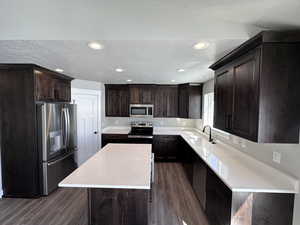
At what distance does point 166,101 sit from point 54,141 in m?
3.13

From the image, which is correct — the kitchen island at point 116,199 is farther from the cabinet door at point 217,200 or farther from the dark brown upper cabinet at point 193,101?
the dark brown upper cabinet at point 193,101

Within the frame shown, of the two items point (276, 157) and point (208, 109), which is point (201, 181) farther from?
point (208, 109)

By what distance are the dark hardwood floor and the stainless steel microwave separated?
215 centimetres

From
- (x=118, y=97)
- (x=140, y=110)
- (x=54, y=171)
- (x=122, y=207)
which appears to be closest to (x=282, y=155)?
(x=122, y=207)

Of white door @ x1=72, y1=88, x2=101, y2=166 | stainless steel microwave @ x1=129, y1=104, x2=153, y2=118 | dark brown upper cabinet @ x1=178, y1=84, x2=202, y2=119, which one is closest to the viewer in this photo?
white door @ x1=72, y1=88, x2=101, y2=166

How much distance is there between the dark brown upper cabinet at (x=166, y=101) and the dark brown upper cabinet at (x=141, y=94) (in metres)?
0.19

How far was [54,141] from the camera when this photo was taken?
9.73 feet

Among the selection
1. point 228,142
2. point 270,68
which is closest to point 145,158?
point 228,142

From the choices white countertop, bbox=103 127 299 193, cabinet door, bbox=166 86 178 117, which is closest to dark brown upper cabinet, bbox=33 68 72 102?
cabinet door, bbox=166 86 178 117

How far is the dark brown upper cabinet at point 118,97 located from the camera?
192 inches

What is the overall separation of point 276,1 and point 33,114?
11.3 feet

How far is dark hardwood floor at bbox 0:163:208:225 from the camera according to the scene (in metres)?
2.27

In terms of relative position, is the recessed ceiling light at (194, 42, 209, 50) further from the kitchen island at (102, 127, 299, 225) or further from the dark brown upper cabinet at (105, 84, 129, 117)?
the dark brown upper cabinet at (105, 84, 129, 117)

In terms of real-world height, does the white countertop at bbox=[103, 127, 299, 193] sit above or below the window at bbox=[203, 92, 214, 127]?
below
